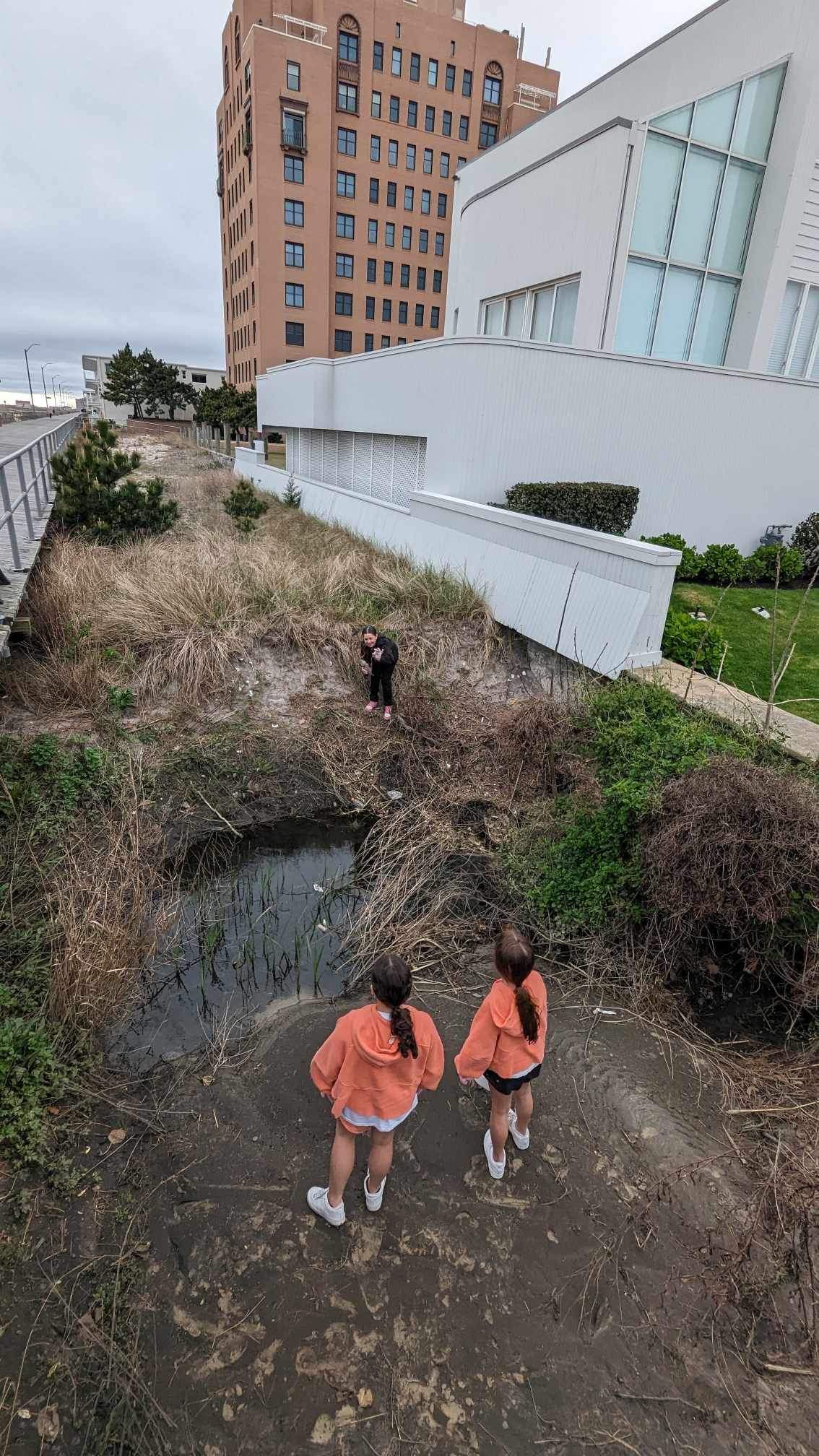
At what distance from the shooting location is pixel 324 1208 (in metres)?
2.95

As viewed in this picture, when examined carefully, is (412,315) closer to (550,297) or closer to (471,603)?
(550,297)

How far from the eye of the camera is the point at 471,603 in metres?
9.40

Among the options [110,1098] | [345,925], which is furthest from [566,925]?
[110,1098]

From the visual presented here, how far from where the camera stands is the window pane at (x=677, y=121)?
11.6 m

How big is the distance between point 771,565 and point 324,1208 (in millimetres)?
→ 11232

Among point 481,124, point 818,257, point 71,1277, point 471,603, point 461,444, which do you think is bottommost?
point 71,1277

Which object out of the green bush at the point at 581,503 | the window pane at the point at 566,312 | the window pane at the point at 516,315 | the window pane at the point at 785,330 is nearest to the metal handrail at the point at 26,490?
the green bush at the point at 581,503

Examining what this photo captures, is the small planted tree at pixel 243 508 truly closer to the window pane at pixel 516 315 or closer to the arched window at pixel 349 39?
the window pane at pixel 516 315

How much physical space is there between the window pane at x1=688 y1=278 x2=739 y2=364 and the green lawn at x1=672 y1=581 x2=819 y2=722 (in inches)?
214

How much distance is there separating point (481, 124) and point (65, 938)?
6019 centimetres

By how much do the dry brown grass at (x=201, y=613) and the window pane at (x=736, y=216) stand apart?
8654 mm

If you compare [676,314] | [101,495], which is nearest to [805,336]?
[676,314]

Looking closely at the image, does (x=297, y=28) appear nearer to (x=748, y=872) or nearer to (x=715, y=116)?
(x=715, y=116)

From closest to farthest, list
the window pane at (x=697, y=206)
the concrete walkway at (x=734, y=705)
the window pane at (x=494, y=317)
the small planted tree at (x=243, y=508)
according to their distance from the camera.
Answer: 1. the concrete walkway at (x=734, y=705)
2. the window pane at (x=697, y=206)
3. the small planted tree at (x=243, y=508)
4. the window pane at (x=494, y=317)
